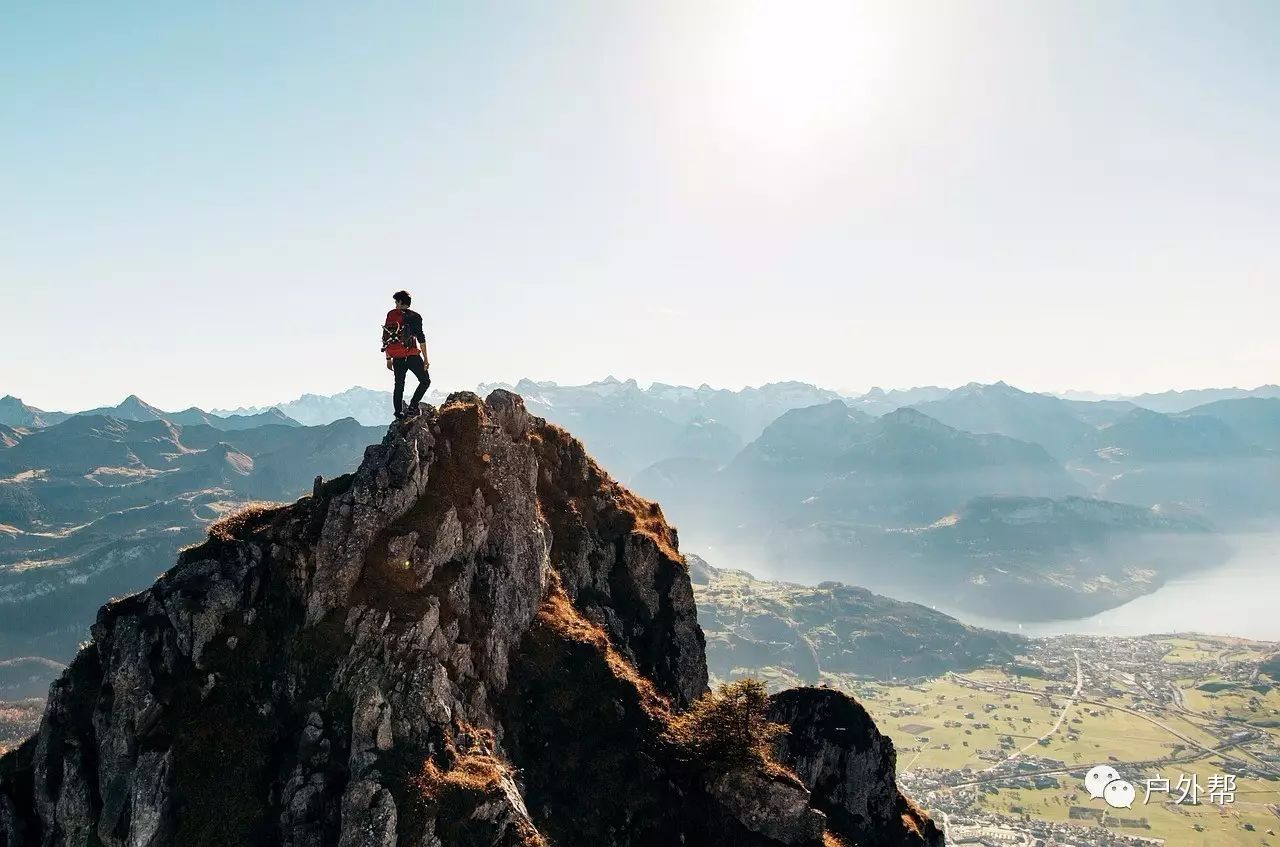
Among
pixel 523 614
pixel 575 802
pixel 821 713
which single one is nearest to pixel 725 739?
pixel 575 802

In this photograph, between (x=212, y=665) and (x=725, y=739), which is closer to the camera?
(x=212, y=665)

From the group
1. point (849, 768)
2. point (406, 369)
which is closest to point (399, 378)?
point (406, 369)

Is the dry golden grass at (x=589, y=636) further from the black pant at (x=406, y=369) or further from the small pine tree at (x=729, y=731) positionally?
the black pant at (x=406, y=369)

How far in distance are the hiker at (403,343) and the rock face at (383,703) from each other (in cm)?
279

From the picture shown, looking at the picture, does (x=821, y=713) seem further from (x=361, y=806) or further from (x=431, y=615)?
(x=361, y=806)

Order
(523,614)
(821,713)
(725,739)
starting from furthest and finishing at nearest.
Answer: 1. (821,713)
2. (523,614)
3. (725,739)

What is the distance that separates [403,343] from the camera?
43500 mm

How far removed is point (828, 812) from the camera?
174ft

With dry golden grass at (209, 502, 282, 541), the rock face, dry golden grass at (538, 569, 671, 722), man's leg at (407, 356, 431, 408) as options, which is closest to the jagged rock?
dry golden grass at (538, 569, 671, 722)

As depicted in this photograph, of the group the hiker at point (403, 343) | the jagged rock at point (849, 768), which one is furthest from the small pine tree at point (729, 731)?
the hiker at point (403, 343)

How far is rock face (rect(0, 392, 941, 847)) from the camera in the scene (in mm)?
29797

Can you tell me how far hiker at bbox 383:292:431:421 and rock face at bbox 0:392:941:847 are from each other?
279cm

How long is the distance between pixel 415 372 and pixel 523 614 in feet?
55.4

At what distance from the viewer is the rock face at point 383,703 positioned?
97.8ft
